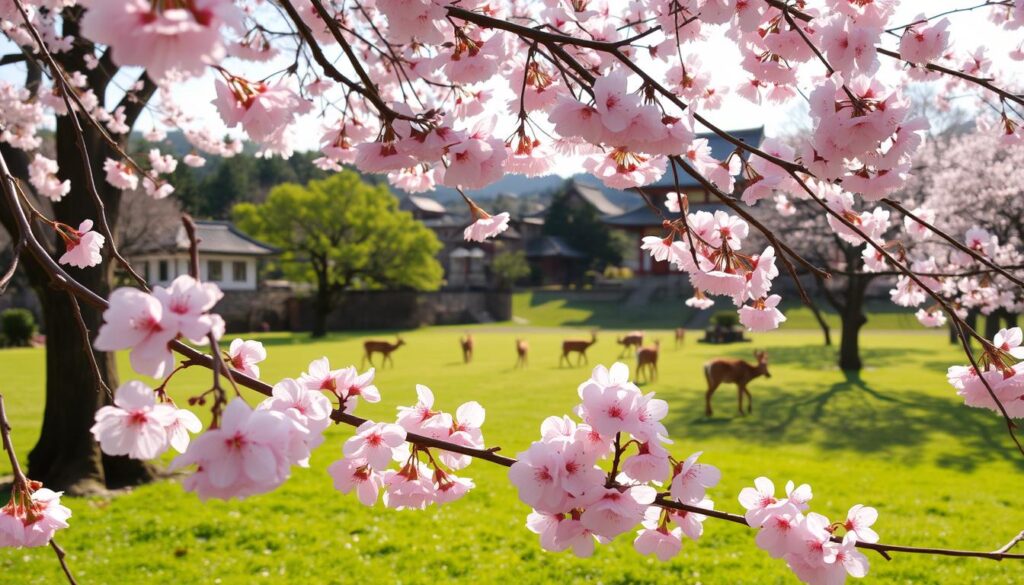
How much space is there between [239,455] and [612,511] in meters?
0.57

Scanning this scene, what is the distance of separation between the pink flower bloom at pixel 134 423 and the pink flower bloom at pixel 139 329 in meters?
0.10

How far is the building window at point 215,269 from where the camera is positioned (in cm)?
2625

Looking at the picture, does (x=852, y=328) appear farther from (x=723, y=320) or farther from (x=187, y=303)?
(x=187, y=303)

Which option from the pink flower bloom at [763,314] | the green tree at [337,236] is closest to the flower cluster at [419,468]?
the pink flower bloom at [763,314]

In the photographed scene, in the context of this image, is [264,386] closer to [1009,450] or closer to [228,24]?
[228,24]

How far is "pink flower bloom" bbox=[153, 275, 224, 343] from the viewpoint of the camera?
75 centimetres

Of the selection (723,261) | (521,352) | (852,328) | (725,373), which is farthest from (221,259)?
(723,261)

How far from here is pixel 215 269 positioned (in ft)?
87.7

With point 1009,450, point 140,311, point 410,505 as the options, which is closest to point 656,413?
point 410,505

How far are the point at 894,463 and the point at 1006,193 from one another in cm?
676

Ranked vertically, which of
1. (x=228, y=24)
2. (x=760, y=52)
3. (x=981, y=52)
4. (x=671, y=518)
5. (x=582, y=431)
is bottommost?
(x=671, y=518)

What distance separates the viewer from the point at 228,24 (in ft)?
2.11

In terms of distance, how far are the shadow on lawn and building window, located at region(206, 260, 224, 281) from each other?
2033 centimetres

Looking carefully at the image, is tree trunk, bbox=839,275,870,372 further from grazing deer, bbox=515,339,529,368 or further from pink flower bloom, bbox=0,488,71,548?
pink flower bloom, bbox=0,488,71,548
